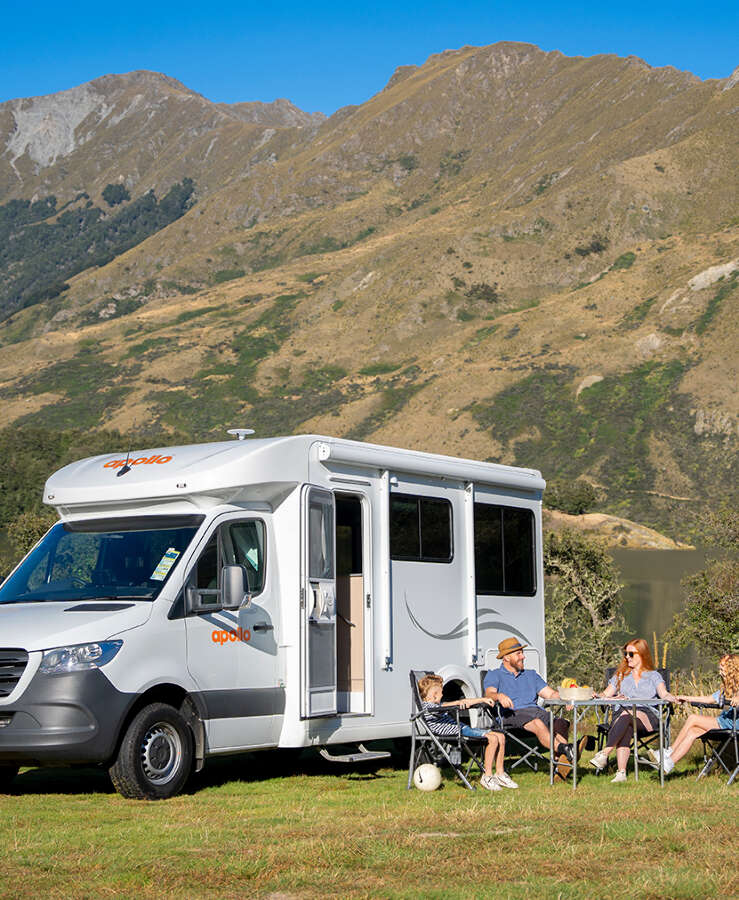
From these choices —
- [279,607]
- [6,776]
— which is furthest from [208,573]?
[6,776]

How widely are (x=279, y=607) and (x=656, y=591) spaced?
36474mm

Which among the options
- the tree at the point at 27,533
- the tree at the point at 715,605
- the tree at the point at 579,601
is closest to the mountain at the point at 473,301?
the tree at the point at 579,601

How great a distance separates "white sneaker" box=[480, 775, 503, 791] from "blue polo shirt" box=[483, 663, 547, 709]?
826mm

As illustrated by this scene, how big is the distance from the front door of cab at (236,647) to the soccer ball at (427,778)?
1132 millimetres

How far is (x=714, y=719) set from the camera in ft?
29.9

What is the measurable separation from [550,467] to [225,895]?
68.0m

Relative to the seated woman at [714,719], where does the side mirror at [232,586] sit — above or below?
above

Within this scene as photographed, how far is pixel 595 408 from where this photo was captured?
76.3m

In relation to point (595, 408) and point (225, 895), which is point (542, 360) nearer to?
point (595, 408)

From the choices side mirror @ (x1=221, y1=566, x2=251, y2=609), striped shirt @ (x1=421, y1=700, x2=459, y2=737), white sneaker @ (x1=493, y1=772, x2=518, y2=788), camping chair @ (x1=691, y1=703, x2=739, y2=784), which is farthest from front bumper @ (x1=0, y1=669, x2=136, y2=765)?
camping chair @ (x1=691, y1=703, x2=739, y2=784)

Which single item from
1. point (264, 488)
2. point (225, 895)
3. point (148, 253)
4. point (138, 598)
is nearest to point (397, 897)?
point (225, 895)

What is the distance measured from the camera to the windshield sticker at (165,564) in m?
8.80

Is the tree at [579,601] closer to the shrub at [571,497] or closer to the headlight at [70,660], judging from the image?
the headlight at [70,660]

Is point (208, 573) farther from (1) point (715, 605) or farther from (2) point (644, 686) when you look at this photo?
(1) point (715, 605)
